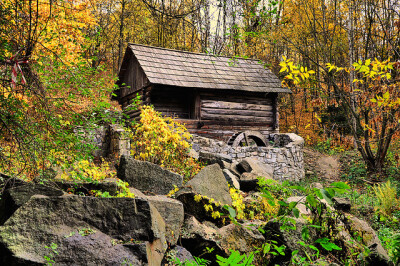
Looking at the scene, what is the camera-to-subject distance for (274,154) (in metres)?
12.3

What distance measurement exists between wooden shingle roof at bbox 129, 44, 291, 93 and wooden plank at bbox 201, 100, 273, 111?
34.0 inches

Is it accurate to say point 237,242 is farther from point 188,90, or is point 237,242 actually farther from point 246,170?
point 188,90

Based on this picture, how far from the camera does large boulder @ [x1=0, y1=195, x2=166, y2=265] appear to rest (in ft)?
7.65

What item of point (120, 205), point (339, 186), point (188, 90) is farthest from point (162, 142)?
point (188, 90)

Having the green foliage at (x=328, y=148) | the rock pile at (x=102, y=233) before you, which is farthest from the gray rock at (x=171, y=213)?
the green foliage at (x=328, y=148)

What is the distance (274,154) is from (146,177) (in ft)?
26.4

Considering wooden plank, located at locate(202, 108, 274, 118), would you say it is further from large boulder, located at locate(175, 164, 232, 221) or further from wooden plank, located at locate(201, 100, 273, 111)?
large boulder, located at locate(175, 164, 232, 221)

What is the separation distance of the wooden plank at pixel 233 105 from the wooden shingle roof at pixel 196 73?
2.83 ft

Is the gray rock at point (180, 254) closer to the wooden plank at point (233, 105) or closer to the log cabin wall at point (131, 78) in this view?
the log cabin wall at point (131, 78)

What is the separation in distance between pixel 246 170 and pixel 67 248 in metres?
6.53

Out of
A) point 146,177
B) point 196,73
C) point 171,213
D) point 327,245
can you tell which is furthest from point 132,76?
point 327,245

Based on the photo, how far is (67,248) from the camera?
2.39 m

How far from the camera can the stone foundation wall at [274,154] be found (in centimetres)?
1132

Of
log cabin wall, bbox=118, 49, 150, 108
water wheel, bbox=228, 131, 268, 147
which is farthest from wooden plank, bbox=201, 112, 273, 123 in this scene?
log cabin wall, bbox=118, 49, 150, 108
